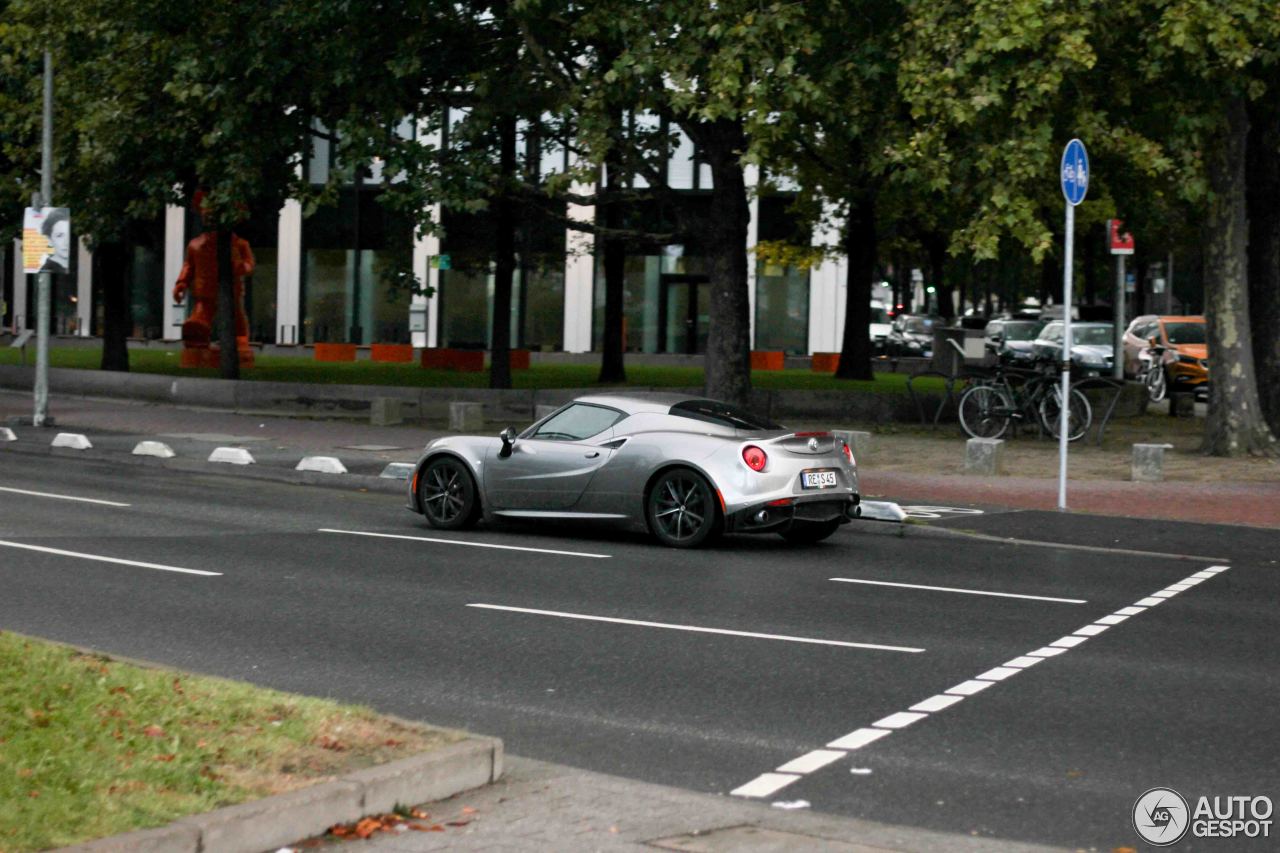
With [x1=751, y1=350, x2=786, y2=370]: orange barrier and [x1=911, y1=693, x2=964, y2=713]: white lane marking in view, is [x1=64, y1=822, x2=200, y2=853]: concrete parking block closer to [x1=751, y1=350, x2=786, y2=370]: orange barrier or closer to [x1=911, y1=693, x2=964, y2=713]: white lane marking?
[x1=911, y1=693, x2=964, y2=713]: white lane marking

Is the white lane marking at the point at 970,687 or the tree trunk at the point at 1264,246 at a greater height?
the tree trunk at the point at 1264,246

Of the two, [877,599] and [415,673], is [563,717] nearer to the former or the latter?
[415,673]

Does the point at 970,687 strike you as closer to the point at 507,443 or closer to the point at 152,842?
the point at 152,842

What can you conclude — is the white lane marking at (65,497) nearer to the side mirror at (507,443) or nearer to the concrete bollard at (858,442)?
the side mirror at (507,443)

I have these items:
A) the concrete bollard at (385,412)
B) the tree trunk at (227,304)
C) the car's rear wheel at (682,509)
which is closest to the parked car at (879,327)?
the tree trunk at (227,304)

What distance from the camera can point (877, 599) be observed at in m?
12.0

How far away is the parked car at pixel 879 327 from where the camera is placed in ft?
201

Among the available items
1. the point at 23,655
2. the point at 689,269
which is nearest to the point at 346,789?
the point at 23,655

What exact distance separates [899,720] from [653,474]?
22.4ft

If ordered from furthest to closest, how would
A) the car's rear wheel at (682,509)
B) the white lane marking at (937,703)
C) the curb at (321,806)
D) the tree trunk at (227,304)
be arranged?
1. the tree trunk at (227,304)
2. the car's rear wheel at (682,509)
3. the white lane marking at (937,703)
4. the curb at (321,806)

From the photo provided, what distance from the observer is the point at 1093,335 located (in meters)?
41.4

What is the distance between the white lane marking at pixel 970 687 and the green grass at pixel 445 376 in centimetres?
2247

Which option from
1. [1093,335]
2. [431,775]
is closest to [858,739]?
[431,775]

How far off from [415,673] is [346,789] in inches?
119
